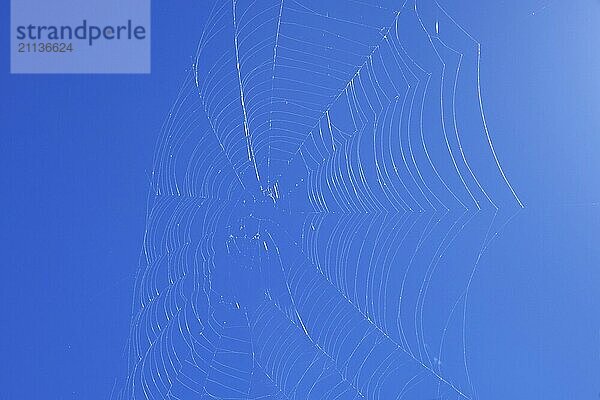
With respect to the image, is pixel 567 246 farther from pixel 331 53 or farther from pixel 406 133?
pixel 331 53

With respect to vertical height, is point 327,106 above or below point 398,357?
above

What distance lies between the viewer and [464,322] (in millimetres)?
966

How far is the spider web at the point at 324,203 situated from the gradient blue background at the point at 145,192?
4 centimetres

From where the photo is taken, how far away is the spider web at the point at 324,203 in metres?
0.96

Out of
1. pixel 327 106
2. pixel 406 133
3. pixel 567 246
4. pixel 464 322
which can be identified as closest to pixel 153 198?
pixel 327 106

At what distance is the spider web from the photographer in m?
0.96

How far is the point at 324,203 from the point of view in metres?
0.97

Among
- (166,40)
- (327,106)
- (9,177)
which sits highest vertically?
(166,40)

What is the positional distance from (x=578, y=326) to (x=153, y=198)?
0.77 metres

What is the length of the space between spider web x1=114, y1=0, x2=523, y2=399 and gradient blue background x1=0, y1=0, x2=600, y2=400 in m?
0.04

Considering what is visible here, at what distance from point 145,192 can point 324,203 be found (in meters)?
0.31

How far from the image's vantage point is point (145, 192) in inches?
38.0

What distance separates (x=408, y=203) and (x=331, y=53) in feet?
0.96

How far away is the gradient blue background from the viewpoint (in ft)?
3.14
